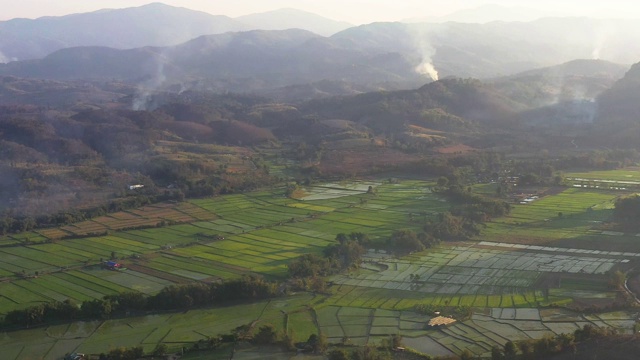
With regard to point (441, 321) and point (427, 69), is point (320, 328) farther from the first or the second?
point (427, 69)

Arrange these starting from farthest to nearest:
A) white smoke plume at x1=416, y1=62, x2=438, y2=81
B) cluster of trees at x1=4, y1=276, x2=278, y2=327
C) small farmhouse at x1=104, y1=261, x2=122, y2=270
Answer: white smoke plume at x1=416, y1=62, x2=438, y2=81 → small farmhouse at x1=104, y1=261, x2=122, y2=270 → cluster of trees at x1=4, y1=276, x2=278, y2=327

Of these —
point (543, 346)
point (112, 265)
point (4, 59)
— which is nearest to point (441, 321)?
point (543, 346)

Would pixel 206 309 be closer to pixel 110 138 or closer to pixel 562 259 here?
pixel 562 259

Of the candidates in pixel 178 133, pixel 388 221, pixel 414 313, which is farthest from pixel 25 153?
Answer: pixel 414 313

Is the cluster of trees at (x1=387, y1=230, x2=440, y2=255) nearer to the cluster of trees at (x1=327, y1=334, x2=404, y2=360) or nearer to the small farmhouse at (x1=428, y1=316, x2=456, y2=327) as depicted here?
the small farmhouse at (x1=428, y1=316, x2=456, y2=327)

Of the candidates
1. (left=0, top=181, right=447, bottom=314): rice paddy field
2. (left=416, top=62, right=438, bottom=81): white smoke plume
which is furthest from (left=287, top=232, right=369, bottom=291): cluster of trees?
(left=416, top=62, right=438, bottom=81): white smoke plume

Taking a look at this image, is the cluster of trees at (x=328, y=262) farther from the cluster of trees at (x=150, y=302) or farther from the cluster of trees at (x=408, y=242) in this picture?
the cluster of trees at (x=150, y=302)

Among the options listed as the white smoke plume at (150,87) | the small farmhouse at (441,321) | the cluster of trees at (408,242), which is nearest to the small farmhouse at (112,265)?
the cluster of trees at (408,242)

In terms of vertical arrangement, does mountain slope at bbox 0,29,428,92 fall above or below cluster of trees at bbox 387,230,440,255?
above
